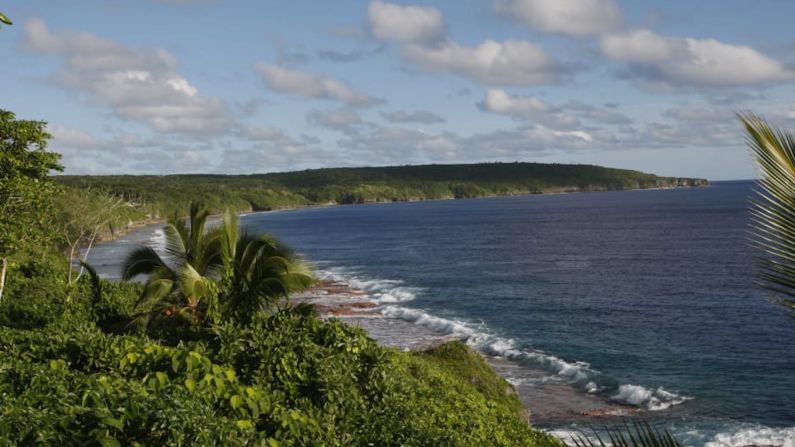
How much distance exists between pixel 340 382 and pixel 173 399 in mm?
3106

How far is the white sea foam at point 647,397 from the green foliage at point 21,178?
22391 mm

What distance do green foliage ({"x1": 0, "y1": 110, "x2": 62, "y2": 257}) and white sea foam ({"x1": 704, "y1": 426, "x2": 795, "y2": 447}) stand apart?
22154 mm

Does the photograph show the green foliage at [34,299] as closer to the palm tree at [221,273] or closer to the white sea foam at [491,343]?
the palm tree at [221,273]

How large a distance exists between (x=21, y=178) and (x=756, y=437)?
80.4 feet

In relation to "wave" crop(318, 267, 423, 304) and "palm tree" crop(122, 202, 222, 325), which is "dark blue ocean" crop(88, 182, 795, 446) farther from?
"palm tree" crop(122, 202, 222, 325)

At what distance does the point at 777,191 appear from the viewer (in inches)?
166

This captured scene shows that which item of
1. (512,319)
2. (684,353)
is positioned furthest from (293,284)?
(512,319)

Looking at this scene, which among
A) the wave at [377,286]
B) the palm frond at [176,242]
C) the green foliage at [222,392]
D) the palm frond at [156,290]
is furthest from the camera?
the wave at [377,286]

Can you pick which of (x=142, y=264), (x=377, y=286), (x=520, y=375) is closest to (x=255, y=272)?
(x=142, y=264)

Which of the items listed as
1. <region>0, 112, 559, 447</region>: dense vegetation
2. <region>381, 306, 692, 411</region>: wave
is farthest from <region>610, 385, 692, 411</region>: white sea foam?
<region>0, 112, 559, 447</region>: dense vegetation

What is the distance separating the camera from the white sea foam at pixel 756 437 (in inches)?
928

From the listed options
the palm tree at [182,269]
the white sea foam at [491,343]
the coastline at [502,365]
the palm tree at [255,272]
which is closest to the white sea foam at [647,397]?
the coastline at [502,365]

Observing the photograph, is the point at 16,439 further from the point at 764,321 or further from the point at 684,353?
the point at 764,321

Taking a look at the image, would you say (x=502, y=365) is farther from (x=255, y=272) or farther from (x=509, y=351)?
(x=255, y=272)
